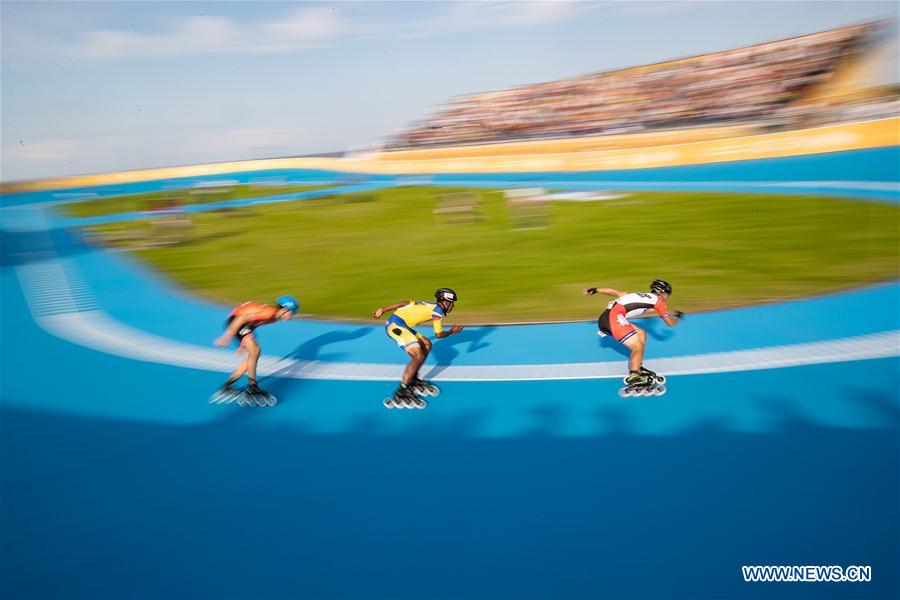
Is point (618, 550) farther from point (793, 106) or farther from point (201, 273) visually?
point (793, 106)

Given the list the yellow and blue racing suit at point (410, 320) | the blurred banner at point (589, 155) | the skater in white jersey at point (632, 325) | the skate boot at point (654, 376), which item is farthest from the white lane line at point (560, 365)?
the blurred banner at point (589, 155)

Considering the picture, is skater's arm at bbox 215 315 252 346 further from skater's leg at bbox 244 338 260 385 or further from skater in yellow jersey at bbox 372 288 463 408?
skater in yellow jersey at bbox 372 288 463 408

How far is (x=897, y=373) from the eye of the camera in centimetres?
707

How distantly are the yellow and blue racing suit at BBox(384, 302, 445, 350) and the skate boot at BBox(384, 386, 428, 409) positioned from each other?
19.8 inches

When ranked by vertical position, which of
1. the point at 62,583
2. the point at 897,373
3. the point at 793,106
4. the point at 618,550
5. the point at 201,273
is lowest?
the point at 62,583

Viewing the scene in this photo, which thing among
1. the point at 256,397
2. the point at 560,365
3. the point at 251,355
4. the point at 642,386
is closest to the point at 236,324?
the point at 251,355

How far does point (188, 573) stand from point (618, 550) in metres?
3.17

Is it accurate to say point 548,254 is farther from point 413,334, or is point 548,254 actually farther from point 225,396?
point 225,396

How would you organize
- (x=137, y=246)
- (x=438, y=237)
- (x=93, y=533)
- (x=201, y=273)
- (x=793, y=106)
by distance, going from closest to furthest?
(x=93, y=533)
(x=201, y=273)
(x=438, y=237)
(x=137, y=246)
(x=793, y=106)

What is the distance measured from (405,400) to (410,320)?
2.95 feet

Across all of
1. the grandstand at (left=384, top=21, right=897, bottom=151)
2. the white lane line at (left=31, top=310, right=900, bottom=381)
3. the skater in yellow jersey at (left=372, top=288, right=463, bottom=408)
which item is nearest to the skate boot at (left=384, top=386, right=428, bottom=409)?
the skater in yellow jersey at (left=372, top=288, right=463, bottom=408)

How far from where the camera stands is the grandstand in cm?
3391

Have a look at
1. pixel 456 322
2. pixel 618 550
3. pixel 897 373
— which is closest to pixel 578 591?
pixel 618 550

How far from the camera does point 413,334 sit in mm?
6961
